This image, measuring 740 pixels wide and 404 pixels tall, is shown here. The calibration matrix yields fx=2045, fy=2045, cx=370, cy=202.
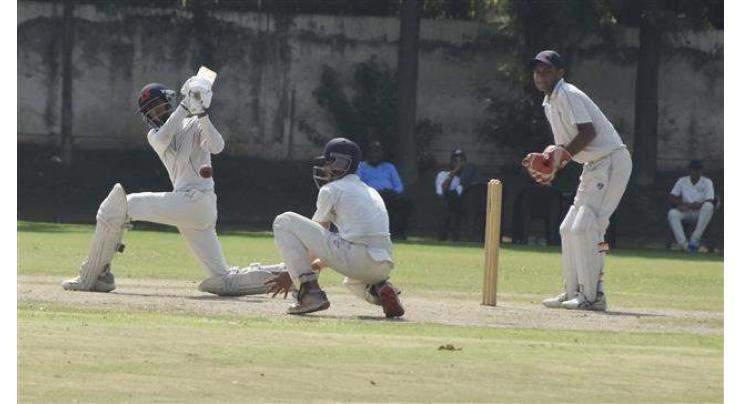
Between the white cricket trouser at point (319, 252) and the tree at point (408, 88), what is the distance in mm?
22223

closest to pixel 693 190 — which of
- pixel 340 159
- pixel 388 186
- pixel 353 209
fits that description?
pixel 388 186

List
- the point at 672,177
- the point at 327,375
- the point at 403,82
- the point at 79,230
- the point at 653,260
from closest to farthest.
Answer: the point at 327,375, the point at 653,260, the point at 79,230, the point at 403,82, the point at 672,177

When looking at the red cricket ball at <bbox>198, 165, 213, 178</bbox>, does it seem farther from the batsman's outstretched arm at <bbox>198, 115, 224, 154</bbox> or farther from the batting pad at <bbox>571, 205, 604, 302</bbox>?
the batting pad at <bbox>571, 205, 604, 302</bbox>

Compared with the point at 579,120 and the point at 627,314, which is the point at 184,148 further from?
the point at 627,314

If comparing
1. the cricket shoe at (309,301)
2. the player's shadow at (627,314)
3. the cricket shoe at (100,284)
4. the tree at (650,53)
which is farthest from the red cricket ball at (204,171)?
the tree at (650,53)

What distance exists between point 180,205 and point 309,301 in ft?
8.47

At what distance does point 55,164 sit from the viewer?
38.2m

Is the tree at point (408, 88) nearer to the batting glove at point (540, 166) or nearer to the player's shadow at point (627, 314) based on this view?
the player's shadow at point (627, 314)

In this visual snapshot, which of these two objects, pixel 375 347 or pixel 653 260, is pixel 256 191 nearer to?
pixel 653 260

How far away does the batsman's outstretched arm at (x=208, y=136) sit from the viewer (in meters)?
16.6

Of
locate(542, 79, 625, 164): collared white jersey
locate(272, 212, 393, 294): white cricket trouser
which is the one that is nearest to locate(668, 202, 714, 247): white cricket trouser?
locate(542, 79, 625, 164): collared white jersey

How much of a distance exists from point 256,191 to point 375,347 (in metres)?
26.1

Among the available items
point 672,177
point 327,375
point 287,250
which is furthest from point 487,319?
point 672,177

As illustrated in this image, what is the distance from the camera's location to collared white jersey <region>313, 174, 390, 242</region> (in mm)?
14906
